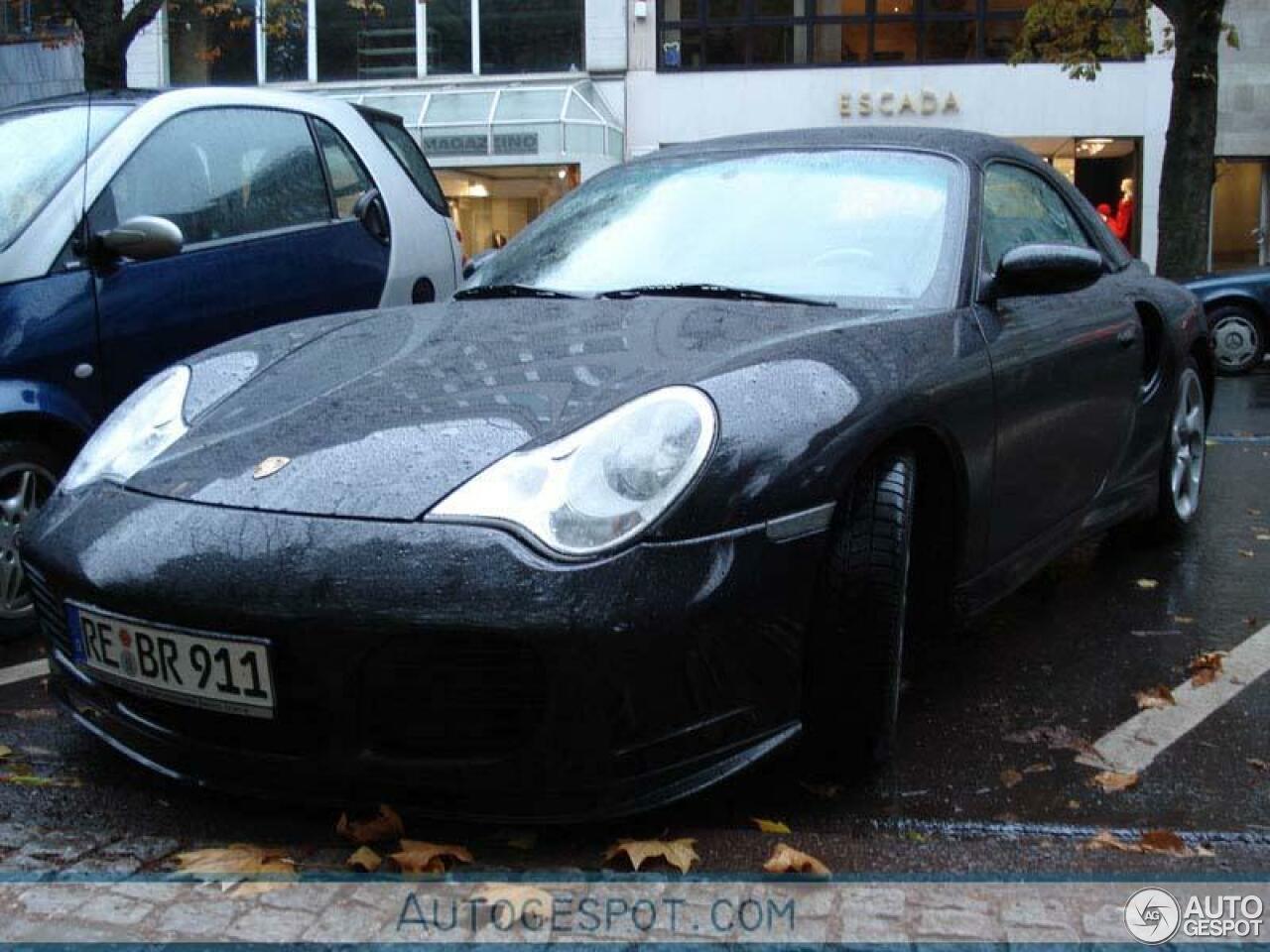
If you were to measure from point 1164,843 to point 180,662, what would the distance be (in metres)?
1.82

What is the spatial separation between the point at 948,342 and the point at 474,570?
1384 mm

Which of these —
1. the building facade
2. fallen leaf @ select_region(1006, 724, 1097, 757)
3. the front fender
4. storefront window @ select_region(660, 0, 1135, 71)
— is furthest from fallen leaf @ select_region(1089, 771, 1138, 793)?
storefront window @ select_region(660, 0, 1135, 71)

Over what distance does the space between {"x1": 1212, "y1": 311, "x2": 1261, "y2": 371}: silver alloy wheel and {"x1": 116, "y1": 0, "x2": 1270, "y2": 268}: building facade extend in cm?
1094

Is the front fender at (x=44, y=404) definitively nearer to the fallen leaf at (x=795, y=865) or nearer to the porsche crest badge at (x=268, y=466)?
the porsche crest badge at (x=268, y=466)

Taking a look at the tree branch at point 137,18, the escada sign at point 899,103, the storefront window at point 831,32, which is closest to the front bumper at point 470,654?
the tree branch at point 137,18

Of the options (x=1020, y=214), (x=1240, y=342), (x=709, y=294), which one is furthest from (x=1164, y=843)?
(x=1240, y=342)

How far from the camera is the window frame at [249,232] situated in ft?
14.5

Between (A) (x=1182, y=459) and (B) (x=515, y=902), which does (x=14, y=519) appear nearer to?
(B) (x=515, y=902)

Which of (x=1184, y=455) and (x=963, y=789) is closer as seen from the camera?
(x=963, y=789)

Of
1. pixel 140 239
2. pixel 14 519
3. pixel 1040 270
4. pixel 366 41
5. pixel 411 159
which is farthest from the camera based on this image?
pixel 366 41

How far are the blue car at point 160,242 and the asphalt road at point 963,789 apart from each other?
29.0 inches

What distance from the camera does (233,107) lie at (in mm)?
5121

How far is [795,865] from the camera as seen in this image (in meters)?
2.45

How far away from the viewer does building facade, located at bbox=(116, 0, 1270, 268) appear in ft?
75.7
